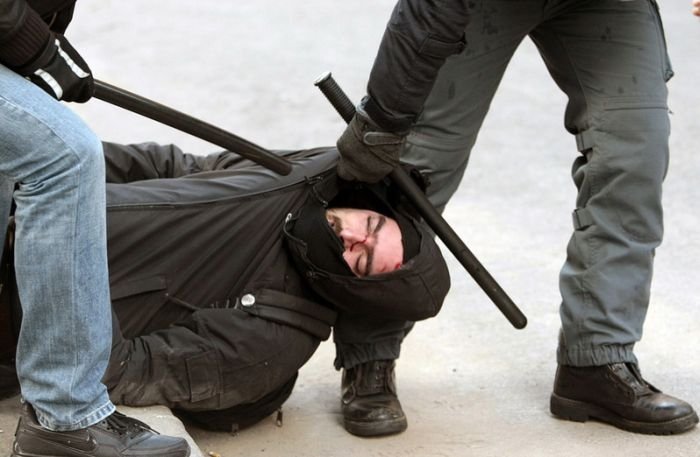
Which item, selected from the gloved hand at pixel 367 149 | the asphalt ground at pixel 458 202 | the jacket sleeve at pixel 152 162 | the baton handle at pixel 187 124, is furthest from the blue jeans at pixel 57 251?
the jacket sleeve at pixel 152 162

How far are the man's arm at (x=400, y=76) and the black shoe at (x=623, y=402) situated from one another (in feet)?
2.43

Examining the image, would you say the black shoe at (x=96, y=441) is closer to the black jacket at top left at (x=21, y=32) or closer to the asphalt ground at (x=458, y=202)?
the asphalt ground at (x=458, y=202)

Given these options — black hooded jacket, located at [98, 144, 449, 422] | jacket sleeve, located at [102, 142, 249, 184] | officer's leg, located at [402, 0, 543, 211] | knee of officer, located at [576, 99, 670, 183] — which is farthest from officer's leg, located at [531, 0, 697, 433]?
jacket sleeve, located at [102, 142, 249, 184]

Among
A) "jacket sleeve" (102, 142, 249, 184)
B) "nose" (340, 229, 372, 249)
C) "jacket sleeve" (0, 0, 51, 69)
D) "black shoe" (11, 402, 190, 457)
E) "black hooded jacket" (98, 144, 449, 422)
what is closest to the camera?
"jacket sleeve" (0, 0, 51, 69)

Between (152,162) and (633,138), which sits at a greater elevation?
(633,138)

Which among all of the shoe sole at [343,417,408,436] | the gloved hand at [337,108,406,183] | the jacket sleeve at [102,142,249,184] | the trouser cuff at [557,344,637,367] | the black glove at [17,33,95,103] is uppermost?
the black glove at [17,33,95,103]

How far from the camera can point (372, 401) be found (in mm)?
3070

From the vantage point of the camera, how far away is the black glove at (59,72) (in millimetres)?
2082

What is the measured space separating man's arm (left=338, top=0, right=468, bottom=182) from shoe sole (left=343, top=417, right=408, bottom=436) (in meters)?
0.64

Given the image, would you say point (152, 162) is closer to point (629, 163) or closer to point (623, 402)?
point (629, 163)

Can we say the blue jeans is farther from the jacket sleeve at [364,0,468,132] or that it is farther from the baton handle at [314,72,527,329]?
the baton handle at [314,72,527,329]

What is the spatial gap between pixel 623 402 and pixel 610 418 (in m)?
0.07

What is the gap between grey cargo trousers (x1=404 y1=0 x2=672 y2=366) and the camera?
2.91 m

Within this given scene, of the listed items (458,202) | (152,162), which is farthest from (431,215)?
(458,202)
